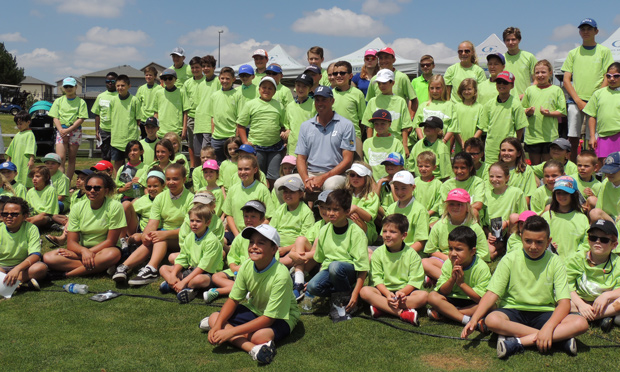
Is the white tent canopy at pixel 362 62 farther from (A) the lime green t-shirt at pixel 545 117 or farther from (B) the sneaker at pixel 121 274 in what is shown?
(B) the sneaker at pixel 121 274

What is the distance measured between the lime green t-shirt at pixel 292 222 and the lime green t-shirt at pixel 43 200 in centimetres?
407

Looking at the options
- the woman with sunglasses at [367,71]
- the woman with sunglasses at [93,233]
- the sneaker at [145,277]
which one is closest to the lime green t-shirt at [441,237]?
the sneaker at [145,277]

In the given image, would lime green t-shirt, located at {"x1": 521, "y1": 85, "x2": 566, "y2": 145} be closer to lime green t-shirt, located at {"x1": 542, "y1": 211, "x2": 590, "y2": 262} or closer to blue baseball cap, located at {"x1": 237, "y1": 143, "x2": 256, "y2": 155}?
lime green t-shirt, located at {"x1": 542, "y1": 211, "x2": 590, "y2": 262}

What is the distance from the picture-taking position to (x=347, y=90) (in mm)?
8562

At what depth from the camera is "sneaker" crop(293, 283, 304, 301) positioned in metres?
5.78

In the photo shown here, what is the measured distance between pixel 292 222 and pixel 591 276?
319 centimetres

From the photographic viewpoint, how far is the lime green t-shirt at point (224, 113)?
9.30 metres

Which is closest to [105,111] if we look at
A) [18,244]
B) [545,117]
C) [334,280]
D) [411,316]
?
[18,244]

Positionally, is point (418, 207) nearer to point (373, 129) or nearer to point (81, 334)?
point (373, 129)

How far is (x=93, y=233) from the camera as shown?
691 centimetres

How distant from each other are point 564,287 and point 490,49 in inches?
582

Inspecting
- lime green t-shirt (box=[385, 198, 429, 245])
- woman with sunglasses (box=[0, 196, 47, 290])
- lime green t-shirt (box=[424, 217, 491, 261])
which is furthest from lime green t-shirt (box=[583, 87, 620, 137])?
woman with sunglasses (box=[0, 196, 47, 290])

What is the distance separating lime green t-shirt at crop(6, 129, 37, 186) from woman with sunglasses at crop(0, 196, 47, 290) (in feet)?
12.1

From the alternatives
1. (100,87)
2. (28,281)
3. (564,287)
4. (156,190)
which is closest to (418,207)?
(564,287)
